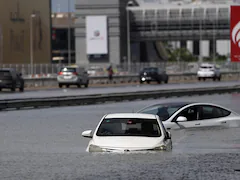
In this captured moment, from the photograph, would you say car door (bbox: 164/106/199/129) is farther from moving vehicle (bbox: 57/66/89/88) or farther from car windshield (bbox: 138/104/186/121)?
moving vehicle (bbox: 57/66/89/88)

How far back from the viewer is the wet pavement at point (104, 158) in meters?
13.7

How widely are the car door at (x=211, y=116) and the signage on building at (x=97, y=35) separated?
99.1 metres

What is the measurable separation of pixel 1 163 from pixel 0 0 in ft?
294

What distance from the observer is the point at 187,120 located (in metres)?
22.5

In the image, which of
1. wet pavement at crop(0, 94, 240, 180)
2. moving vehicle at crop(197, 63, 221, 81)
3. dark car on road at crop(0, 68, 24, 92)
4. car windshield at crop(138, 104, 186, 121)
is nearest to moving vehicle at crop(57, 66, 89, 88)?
dark car on road at crop(0, 68, 24, 92)

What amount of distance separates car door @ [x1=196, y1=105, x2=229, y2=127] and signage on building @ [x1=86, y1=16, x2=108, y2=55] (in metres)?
99.1

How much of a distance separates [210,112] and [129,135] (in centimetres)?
794

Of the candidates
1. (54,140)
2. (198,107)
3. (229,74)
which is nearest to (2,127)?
(54,140)

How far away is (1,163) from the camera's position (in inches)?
624

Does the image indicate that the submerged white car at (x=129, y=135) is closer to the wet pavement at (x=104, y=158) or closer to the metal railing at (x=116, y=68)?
the wet pavement at (x=104, y=158)

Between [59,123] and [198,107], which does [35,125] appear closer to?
[59,123]

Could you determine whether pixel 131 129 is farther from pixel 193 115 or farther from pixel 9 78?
pixel 9 78

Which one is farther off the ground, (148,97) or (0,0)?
(0,0)

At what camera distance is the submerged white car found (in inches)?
591
